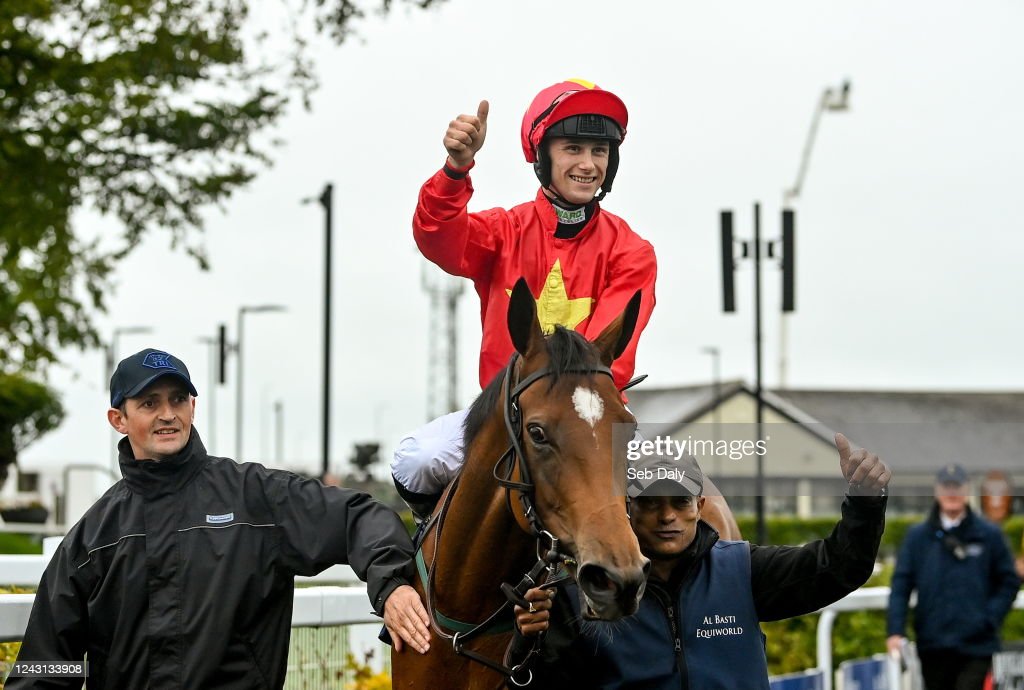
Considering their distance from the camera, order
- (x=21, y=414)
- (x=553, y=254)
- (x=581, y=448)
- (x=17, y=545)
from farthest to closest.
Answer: (x=21, y=414) → (x=17, y=545) → (x=553, y=254) → (x=581, y=448)

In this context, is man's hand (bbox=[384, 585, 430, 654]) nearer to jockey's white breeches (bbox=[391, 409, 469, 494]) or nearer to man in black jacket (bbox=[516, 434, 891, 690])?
man in black jacket (bbox=[516, 434, 891, 690])

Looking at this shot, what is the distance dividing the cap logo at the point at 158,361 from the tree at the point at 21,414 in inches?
774

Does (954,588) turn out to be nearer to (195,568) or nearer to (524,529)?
(524,529)

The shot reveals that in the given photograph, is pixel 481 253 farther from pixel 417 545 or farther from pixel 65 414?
pixel 65 414

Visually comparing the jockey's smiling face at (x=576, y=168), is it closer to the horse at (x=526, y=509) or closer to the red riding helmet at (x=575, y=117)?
the red riding helmet at (x=575, y=117)

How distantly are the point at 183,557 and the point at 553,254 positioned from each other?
1347 millimetres

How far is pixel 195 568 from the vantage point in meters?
3.82

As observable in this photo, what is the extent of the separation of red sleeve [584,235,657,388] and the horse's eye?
58cm

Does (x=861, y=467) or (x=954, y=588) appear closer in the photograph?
(x=861, y=467)

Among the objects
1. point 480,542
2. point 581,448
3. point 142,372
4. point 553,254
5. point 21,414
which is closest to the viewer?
point 581,448

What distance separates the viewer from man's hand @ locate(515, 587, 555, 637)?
135 inches

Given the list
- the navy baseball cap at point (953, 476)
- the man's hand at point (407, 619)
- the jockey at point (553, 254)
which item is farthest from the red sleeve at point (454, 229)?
the navy baseball cap at point (953, 476)

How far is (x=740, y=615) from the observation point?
12.8 feet

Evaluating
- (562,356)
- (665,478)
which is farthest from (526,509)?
(665,478)
